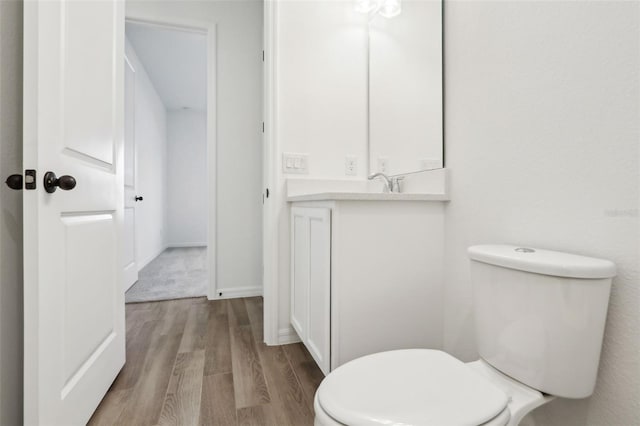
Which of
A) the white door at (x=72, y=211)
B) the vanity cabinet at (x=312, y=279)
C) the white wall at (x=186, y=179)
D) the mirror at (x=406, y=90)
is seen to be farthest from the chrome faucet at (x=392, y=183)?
the white wall at (x=186, y=179)

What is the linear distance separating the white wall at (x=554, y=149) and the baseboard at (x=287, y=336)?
86 cm

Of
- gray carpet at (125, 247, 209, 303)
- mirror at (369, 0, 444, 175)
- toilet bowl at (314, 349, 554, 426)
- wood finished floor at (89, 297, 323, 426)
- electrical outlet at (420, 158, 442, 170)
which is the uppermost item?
mirror at (369, 0, 444, 175)

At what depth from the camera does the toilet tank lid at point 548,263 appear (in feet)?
2.21

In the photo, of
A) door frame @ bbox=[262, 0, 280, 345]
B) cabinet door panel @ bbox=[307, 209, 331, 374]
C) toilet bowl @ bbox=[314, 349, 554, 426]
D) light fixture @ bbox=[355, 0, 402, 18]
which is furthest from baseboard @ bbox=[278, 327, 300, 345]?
light fixture @ bbox=[355, 0, 402, 18]

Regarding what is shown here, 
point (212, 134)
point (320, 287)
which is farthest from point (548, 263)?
point (212, 134)

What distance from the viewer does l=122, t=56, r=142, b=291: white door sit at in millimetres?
3001

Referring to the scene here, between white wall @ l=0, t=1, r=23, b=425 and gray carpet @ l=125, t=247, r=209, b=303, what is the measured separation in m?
1.70

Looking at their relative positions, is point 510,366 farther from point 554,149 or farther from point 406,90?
point 406,90

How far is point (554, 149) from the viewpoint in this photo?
899 mm

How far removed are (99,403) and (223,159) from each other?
6.31 ft

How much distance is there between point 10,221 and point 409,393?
118cm

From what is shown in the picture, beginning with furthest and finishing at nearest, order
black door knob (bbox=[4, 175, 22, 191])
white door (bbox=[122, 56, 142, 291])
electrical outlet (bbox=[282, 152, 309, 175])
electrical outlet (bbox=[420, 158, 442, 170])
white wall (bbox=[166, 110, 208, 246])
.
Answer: white wall (bbox=[166, 110, 208, 246])
white door (bbox=[122, 56, 142, 291])
electrical outlet (bbox=[282, 152, 309, 175])
electrical outlet (bbox=[420, 158, 442, 170])
black door knob (bbox=[4, 175, 22, 191])

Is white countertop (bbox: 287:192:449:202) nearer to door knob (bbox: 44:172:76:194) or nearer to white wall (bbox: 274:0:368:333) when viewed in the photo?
white wall (bbox: 274:0:368:333)

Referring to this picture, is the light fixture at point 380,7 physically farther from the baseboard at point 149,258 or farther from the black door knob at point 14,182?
the baseboard at point 149,258
